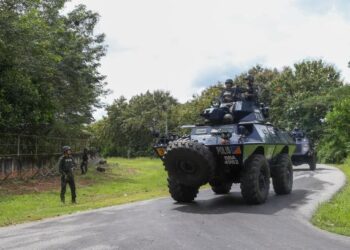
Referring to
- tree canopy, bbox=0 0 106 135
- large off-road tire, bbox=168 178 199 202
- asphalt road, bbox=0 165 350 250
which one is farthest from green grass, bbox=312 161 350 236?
tree canopy, bbox=0 0 106 135

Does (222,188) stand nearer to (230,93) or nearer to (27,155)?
(230,93)

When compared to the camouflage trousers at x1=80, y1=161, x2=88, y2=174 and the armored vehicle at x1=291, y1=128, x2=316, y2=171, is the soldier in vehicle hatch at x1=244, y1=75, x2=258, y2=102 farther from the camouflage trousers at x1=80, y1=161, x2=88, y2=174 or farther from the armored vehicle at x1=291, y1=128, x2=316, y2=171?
the camouflage trousers at x1=80, y1=161, x2=88, y2=174

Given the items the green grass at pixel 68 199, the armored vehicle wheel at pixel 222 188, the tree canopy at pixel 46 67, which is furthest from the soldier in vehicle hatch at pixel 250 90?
the tree canopy at pixel 46 67

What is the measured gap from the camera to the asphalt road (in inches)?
316

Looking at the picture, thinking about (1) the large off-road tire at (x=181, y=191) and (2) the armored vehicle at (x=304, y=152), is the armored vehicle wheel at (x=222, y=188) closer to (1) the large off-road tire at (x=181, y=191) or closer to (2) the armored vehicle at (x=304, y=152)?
(1) the large off-road tire at (x=181, y=191)

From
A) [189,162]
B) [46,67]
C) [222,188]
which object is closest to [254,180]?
[189,162]

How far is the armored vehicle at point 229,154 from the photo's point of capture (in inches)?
482

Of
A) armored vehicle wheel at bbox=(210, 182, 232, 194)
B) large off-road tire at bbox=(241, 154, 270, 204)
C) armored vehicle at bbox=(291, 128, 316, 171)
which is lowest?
armored vehicle wheel at bbox=(210, 182, 232, 194)

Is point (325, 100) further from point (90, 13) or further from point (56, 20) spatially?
point (56, 20)

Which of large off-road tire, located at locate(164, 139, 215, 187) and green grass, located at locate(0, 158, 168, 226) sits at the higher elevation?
large off-road tire, located at locate(164, 139, 215, 187)

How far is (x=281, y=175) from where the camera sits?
15.1m

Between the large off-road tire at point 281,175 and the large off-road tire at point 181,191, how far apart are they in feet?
9.88

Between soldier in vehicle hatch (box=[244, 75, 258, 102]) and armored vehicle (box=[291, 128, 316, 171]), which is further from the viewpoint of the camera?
armored vehicle (box=[291, 128, 316, 171])

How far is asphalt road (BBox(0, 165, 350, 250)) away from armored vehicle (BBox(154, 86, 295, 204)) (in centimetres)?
59
